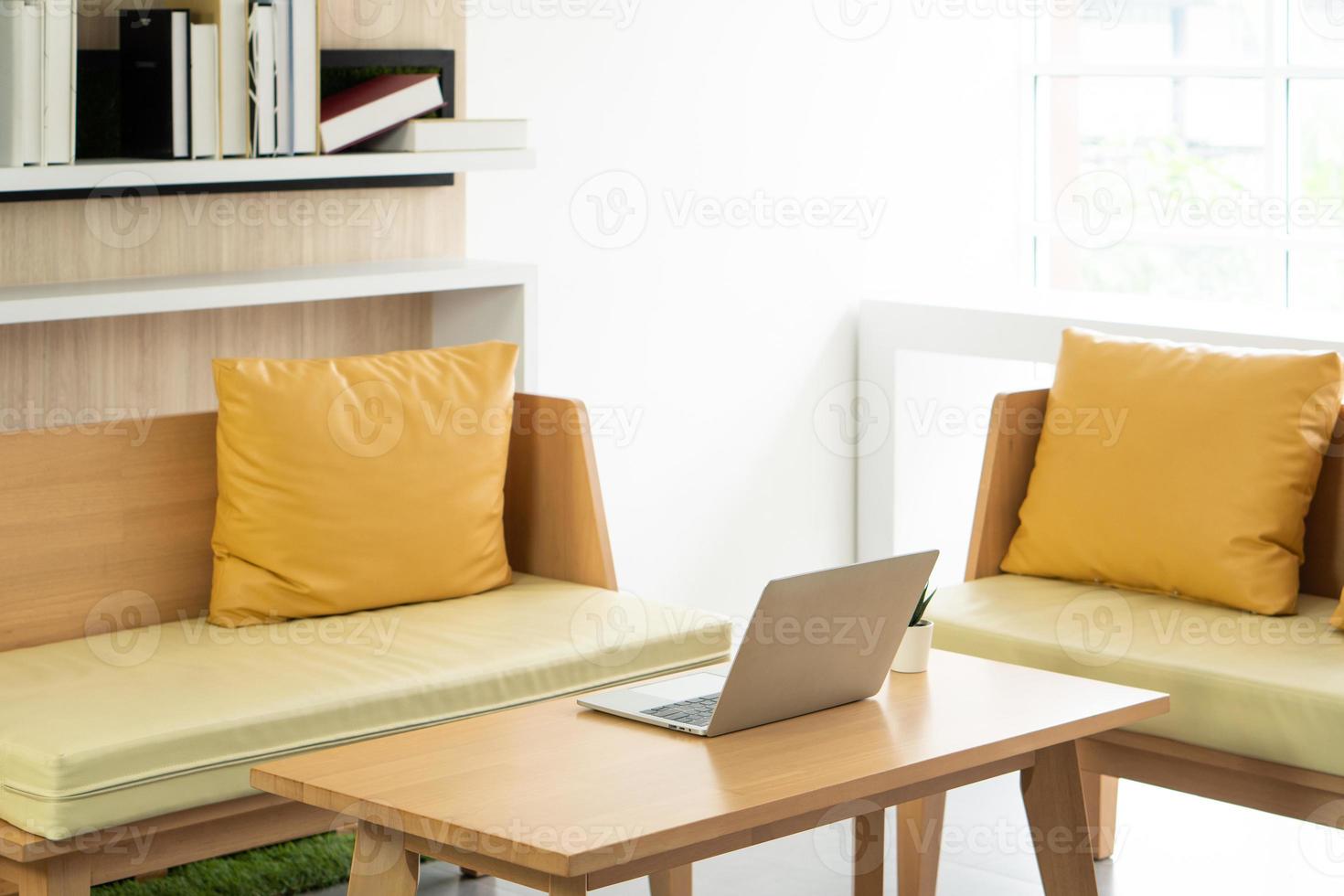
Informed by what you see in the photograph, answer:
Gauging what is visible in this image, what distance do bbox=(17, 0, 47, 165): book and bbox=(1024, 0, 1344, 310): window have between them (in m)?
3.08

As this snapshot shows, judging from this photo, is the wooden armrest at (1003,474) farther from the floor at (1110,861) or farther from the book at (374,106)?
the book at (374,106)

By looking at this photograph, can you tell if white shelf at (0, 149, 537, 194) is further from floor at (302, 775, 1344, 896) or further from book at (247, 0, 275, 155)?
floor at (302, 775, 1344, 896)


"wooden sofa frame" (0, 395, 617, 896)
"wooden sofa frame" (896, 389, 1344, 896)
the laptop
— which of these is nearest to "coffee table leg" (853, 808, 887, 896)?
"wooden sofa frame" (896, 389, 1344, 896)

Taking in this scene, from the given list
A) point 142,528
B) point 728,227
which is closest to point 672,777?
point 142,528

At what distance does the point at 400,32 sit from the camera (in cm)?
363

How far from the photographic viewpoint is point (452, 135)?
346 centimetres

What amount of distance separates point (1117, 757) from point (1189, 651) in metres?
0.20

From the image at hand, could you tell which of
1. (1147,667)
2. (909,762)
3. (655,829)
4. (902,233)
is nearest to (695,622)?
(1147,667)

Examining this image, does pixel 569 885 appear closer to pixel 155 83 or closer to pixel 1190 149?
pixel 155 83

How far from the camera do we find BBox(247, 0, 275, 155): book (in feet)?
10.3

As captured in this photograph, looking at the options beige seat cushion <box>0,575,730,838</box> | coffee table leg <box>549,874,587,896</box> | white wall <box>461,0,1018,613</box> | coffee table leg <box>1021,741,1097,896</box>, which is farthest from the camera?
white wall <box>461,0,1018,613</box>

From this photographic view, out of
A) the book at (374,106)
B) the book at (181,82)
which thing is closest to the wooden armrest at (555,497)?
the book at (374,106)

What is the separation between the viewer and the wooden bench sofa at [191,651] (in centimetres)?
243

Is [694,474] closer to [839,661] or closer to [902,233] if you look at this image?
[902,233]
